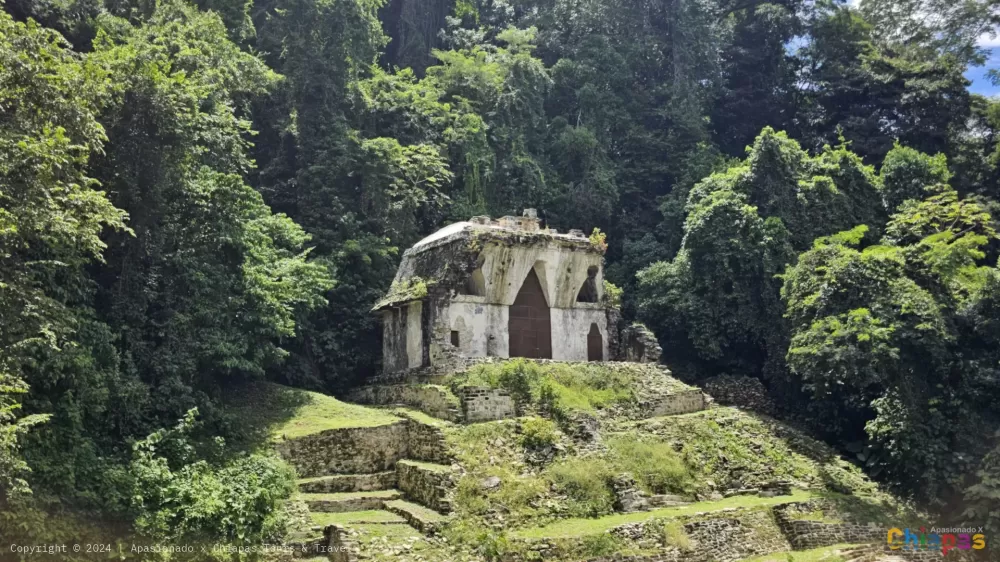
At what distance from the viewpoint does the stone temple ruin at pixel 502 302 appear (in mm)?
26594

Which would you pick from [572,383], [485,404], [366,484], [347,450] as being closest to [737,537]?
[485,404]

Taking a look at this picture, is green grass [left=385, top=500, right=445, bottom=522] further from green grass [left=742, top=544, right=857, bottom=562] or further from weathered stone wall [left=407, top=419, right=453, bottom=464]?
green grass [left=742, top=544, right=857, bottom=562]

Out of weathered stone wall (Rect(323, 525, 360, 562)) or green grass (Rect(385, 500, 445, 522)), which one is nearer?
weathered stone wall (Rect(323, 525, 360, 562))

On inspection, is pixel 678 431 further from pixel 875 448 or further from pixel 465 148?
pixel 465 148

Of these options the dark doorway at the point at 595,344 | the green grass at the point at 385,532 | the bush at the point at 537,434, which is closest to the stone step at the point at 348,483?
the green grass at the point at 385,532

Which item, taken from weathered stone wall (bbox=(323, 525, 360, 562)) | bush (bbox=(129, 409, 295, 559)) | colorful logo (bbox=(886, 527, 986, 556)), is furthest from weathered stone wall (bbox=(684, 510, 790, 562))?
bush (bbox=(129, 409, 295, 559))

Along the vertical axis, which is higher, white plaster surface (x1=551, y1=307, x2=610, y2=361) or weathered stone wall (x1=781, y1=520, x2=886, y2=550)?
white plaster surface (x1=551, y1=307, x2=610, y2=361)

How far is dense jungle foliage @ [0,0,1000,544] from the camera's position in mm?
17172

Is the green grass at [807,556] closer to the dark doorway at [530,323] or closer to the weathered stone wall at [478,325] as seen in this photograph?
the weathered stone wall at [478,325]

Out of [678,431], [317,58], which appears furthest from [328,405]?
[317,58]

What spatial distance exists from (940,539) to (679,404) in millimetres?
7234

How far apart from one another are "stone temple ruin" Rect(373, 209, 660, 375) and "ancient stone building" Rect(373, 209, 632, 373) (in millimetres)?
30

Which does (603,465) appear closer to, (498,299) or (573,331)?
(498,299)

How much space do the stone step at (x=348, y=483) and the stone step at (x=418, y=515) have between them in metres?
1.20
